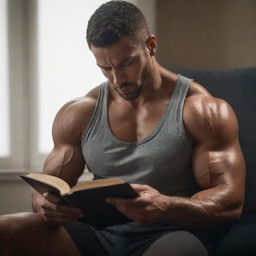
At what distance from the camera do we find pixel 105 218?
1126 mm

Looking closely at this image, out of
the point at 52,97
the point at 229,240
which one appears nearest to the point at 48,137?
the point at 52,97

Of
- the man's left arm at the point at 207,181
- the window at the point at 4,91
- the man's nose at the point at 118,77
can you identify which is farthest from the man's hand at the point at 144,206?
the window at the point at 4,91

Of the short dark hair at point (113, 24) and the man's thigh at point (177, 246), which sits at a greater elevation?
the short dark hair at point (113, 24)

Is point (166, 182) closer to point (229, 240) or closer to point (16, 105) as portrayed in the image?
point (229, 240)

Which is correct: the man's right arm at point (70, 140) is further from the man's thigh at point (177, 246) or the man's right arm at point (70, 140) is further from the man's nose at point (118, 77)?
Result: the man's thigh at point (177, 246)

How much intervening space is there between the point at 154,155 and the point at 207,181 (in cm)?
16

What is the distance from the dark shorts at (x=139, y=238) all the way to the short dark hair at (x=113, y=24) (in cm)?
51

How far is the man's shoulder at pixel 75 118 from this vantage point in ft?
4.65

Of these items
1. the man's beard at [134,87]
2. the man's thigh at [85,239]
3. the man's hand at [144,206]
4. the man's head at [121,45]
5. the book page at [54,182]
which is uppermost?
the man's head at [121,45]

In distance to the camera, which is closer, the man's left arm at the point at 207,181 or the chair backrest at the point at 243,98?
the man's left arm at the point at 207,181

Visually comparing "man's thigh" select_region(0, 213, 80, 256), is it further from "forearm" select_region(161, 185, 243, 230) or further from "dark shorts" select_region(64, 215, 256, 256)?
"forearm" select_region(161, 185, 243, 230)

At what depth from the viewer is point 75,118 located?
1422mm

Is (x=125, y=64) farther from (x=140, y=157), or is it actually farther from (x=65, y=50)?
(x=65, y=50)

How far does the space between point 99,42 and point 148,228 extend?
1.71ft
